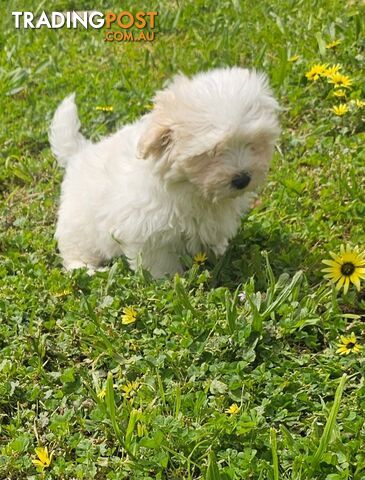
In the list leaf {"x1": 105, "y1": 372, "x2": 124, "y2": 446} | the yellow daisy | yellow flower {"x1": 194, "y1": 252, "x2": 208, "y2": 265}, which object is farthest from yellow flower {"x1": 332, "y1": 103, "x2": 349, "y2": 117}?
leaf {"x1": 105, "y1": 372, "x2": 124, "y2": 446}

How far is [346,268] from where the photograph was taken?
11.2 ft

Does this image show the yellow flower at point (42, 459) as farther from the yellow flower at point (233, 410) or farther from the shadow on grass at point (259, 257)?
the shadow on grass at point (259, 257)

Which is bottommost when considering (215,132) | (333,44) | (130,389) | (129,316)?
(130,389)

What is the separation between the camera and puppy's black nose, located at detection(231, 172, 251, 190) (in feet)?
11.0

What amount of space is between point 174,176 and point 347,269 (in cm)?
87

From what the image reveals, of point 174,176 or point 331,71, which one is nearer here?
point 174,176

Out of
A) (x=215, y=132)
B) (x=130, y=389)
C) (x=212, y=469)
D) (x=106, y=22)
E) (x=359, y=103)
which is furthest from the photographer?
(x=106, y=22)

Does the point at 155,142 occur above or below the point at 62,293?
above

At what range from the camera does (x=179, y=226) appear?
3738 mm

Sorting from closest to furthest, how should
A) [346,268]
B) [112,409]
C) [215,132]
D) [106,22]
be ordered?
[112,409] < [215,132] < [346,268] < [106,22]

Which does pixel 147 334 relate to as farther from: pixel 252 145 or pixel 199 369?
pixel 252 145

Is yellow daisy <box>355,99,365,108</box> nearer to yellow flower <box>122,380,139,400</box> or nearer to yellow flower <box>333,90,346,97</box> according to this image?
yellow flower <box>333,90,346,97</box>

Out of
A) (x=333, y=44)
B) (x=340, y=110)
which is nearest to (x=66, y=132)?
(x=340, y=110)

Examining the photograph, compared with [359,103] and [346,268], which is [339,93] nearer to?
[359,103]
